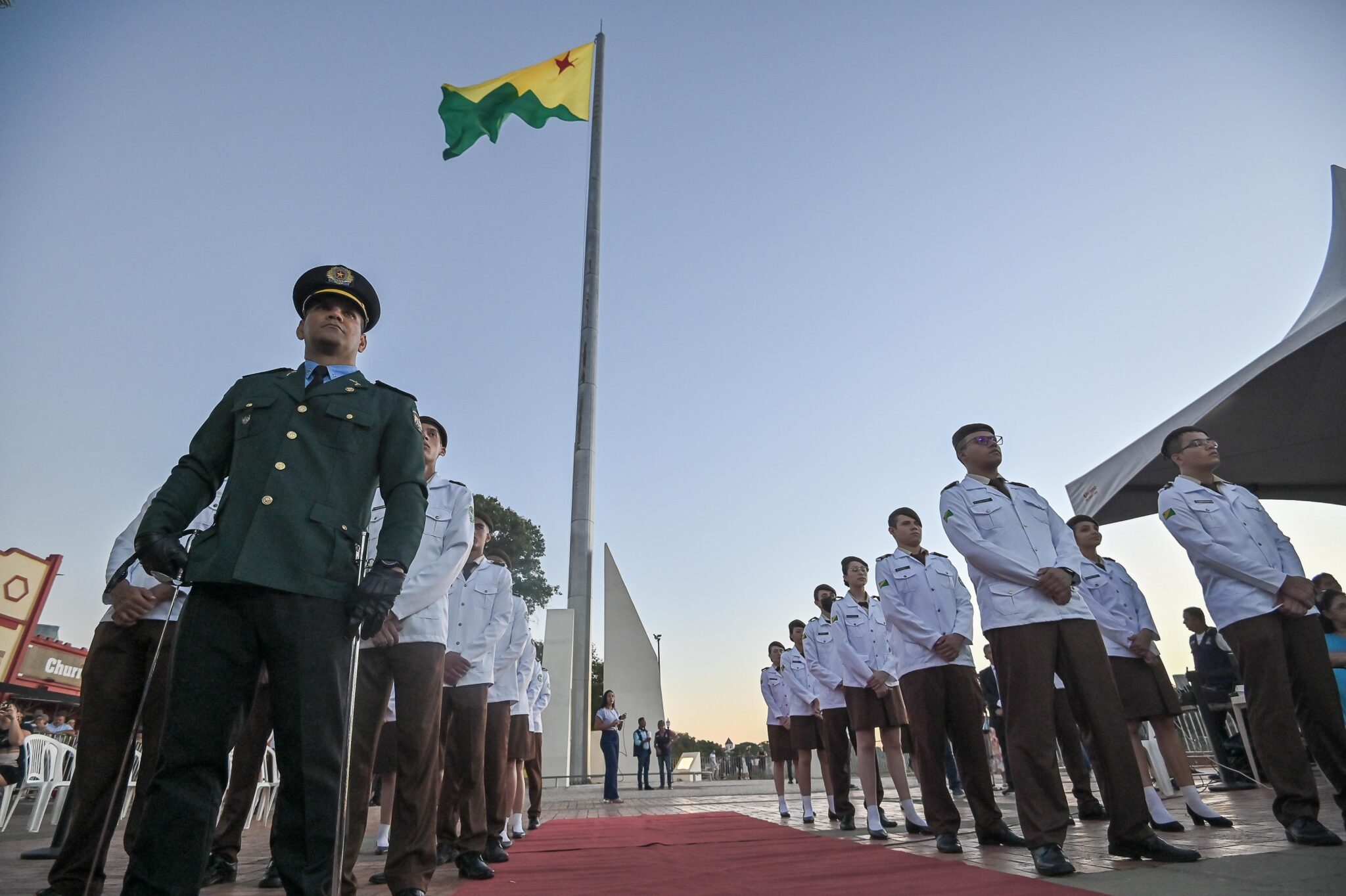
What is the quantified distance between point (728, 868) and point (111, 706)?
2756mm

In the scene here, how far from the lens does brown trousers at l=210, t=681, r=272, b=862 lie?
402 centimetres

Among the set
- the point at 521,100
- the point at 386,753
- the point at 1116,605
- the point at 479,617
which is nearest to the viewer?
the point at 479,617

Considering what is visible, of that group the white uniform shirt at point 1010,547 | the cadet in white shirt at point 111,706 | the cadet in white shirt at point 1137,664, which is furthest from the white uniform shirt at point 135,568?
the cadet in white shirt at point 1137,664

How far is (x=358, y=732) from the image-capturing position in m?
3.29

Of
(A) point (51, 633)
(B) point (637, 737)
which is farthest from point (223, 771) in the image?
(A) point (51, 633)

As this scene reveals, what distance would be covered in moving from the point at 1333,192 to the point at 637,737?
13755 millimetres

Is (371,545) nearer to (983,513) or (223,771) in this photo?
(223,771)

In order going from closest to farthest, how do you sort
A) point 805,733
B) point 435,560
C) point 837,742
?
point 435,560 < point 837,742 < point 805,733

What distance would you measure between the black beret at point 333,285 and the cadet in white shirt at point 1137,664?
13.0ft

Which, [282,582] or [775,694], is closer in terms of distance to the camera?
[282,582]

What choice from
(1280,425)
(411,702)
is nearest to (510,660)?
(411,702)

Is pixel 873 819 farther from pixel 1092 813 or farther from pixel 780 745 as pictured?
pixel 780 745

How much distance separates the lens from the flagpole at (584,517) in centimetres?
1620

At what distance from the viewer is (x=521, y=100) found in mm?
14930
